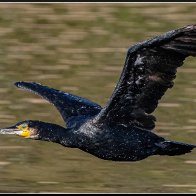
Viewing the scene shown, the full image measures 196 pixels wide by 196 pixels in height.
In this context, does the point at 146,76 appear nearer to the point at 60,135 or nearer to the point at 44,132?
the point at 60,135

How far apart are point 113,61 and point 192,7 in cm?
336

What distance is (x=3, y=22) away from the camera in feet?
74.2

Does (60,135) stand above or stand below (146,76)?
below

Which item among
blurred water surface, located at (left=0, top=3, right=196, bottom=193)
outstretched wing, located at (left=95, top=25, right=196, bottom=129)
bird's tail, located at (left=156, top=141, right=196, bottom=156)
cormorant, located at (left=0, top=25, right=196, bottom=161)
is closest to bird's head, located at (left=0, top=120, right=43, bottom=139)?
cormorant, located at (left=0, top=25, right=196, bottom=161)

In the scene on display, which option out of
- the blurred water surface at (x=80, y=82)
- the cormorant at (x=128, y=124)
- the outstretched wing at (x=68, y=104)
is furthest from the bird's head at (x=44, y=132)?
the blurred water surface at (x=80, y=82)

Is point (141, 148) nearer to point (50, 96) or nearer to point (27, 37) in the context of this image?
point (50, 96)

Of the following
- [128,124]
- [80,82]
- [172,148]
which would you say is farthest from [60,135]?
[80,82]

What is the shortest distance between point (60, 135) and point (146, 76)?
115 cm

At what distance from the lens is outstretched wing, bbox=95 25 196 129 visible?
1262cm

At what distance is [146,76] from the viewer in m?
13.2

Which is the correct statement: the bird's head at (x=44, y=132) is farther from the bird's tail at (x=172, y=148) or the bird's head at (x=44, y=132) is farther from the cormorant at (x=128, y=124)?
the bird's tail at (x=172, y=148)

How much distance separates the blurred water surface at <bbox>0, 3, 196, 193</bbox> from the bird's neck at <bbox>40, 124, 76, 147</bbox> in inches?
32.2

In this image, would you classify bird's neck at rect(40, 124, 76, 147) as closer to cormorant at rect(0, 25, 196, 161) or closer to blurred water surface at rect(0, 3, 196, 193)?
cormorant at rect(0, 25, 196, 161)

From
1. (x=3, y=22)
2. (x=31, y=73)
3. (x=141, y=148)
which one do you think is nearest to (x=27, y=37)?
(x=3, y=22)
